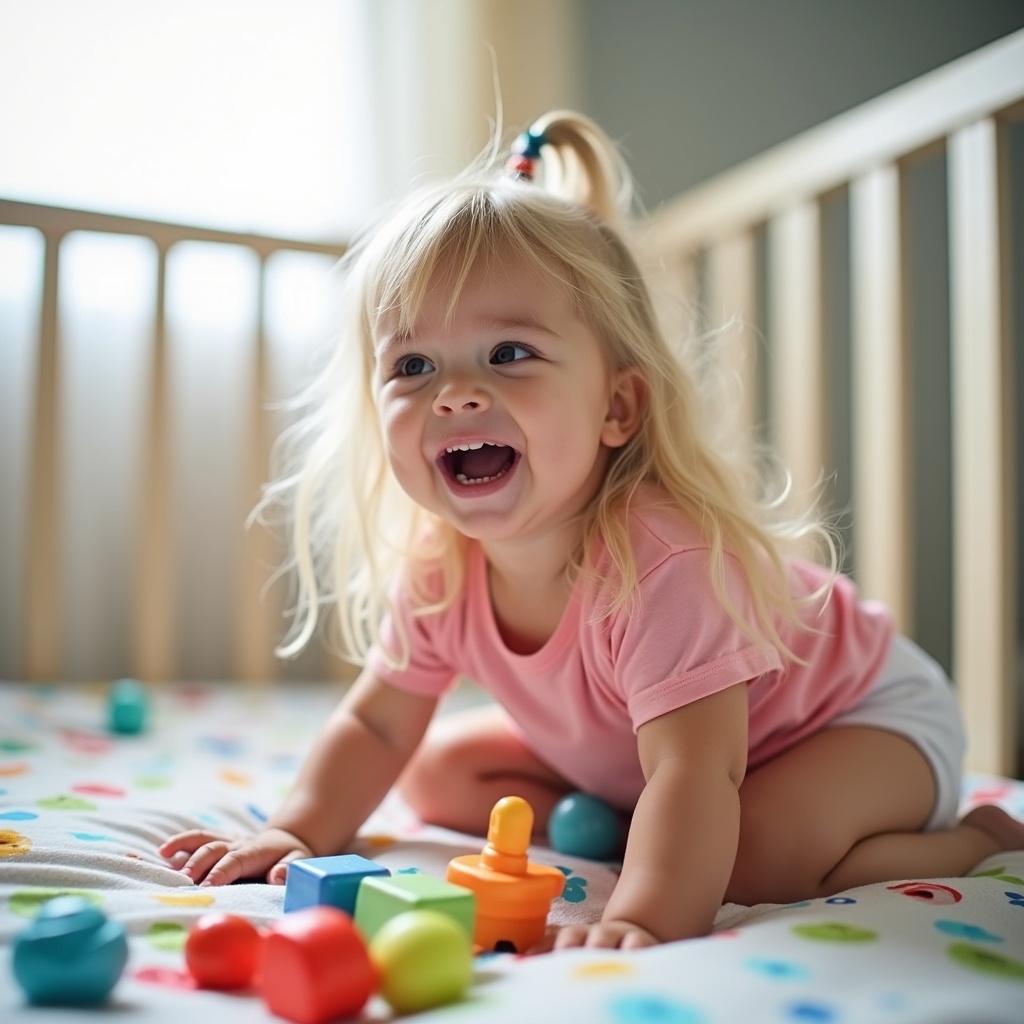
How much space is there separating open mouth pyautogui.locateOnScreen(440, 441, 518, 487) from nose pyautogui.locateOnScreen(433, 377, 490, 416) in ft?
0.11

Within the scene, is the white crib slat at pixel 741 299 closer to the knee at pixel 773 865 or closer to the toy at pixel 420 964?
the knee at pixel 773 865

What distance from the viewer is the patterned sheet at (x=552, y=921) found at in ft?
1.65

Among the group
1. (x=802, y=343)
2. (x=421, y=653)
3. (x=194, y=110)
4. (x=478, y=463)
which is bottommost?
(x=421, y=653)

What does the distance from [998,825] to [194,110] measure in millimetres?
1445

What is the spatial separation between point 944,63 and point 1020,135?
20cm

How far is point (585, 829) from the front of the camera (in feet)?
2.92

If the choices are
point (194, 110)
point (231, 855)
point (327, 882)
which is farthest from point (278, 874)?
point (194, 110)

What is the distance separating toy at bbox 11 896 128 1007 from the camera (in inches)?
20.3

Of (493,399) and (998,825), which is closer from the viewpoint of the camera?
(493,399)

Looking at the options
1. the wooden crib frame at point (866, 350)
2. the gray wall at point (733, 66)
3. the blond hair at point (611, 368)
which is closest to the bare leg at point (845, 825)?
the blond hair at point (611, 368)

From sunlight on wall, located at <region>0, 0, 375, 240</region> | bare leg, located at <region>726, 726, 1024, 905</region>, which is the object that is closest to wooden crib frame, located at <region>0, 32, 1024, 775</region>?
sunlight on wall, located at <region>0, 0, 375, 240</region>

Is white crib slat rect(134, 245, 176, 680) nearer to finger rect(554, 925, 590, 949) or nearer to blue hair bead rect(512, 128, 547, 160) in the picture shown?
blue hair bead rect(512, 128, 547, 160)

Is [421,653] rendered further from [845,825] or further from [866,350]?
[866,350]

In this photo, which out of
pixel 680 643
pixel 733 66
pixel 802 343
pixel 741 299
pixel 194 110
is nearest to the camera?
pixel 680 643
